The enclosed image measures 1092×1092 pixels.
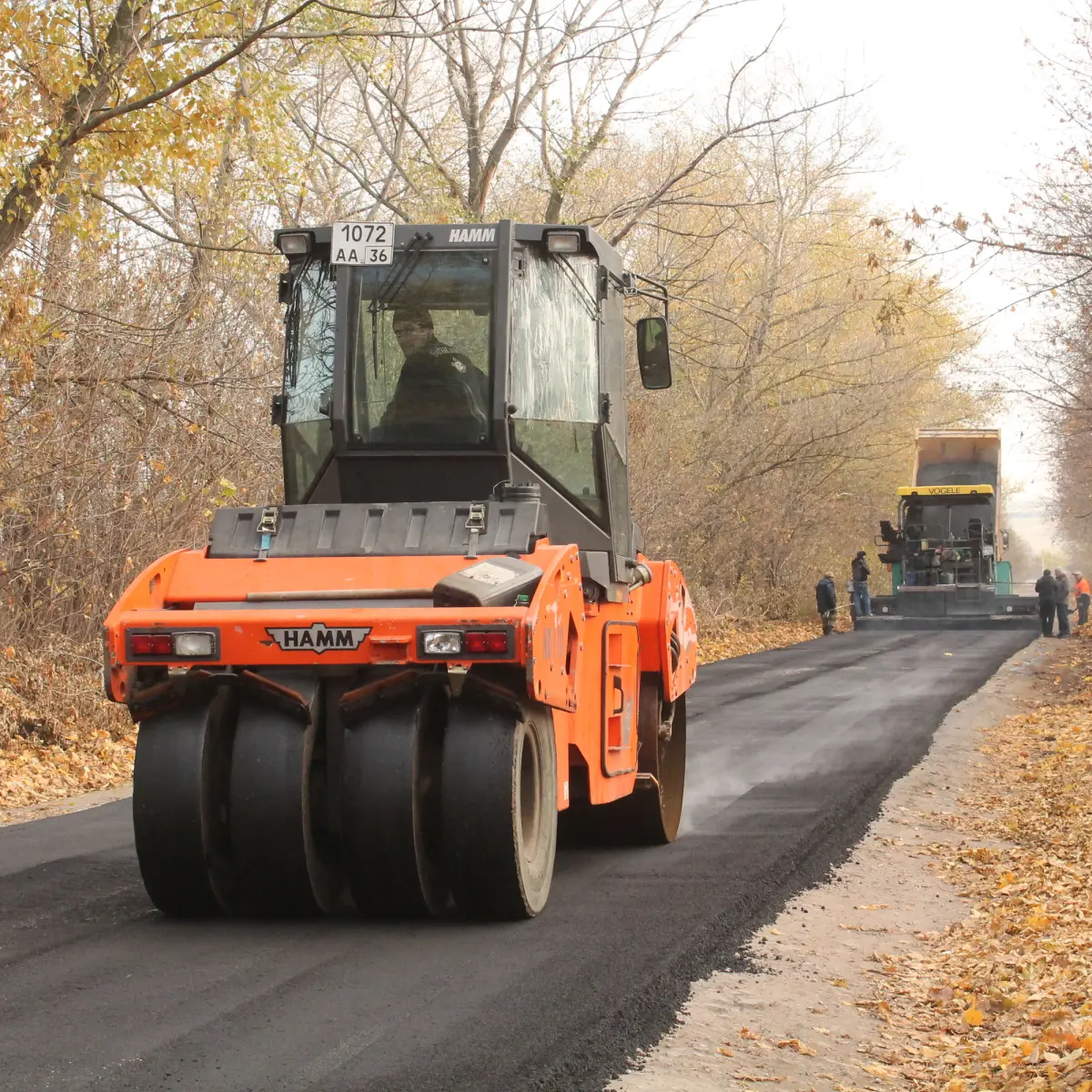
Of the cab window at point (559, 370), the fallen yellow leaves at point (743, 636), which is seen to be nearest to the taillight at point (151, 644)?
the cab window at point (559, 370)

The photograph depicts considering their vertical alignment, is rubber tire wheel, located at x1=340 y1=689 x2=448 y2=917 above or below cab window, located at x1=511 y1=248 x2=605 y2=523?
below

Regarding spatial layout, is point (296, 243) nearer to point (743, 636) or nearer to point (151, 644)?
point (151, 644)

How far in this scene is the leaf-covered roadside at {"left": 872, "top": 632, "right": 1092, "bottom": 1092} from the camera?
5.22 meters

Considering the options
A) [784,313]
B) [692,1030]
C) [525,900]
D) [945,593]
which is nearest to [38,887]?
[525,900]

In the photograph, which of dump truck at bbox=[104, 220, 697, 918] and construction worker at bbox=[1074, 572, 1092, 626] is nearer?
dump truck at bbox=[104, 220, 697, 918]

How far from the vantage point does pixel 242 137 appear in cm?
1576

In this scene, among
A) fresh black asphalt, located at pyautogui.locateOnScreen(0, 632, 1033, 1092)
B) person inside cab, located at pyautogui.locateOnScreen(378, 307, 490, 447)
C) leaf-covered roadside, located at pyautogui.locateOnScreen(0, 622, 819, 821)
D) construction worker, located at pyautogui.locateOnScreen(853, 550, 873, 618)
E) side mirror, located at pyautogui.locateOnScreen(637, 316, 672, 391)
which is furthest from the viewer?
construction worker, located at pyautogui.locateOnScreen(853, 550, 873, 618)

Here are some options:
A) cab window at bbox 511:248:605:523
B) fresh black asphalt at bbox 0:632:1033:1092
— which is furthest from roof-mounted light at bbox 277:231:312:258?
fresh black asphalt at bbox 0:632:1033:1092

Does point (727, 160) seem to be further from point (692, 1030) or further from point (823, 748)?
point (692, 1030)

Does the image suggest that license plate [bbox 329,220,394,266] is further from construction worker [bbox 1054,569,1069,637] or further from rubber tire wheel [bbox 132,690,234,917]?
construction worker [bbox 1054,569,1069,637]

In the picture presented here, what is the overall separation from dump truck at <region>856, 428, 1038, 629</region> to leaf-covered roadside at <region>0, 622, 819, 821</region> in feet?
81.8

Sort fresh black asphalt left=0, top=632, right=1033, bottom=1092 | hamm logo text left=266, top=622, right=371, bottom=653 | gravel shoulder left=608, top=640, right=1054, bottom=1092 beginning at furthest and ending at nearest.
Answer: hamm logo text left=266, top=622, right=371, bottom=653, gravel shoulder left=608, top=640, right=1054, bottom=1092, fresh black asphalt left=0, top=632, right=1033, bottom=1092

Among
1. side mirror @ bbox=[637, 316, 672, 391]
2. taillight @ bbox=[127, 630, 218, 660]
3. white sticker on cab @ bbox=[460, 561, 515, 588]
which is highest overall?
side mirror @ bbox=[637, 316, 672, 391]

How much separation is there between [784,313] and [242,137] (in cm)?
2205
